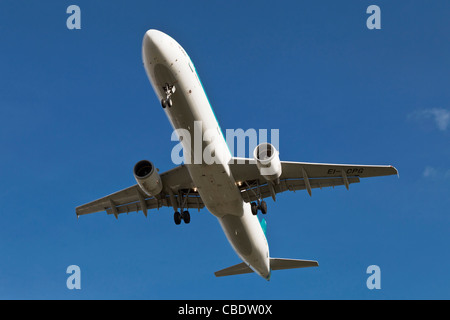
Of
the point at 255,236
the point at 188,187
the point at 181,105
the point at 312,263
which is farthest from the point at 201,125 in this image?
the point at 312,263

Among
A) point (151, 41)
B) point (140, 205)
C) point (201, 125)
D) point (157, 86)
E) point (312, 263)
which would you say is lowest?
point (312, 263)

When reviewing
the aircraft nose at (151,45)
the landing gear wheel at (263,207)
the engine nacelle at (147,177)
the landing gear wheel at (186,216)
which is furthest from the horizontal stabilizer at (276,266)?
the aircraft nose at (151,45)

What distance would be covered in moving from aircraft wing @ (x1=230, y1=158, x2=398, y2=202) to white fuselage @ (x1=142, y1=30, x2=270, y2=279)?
35.4 inches

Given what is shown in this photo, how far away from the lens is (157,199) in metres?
28.8

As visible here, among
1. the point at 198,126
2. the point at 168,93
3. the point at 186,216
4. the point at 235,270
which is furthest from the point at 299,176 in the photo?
the point at 235,270

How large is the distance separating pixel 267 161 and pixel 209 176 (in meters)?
2.82

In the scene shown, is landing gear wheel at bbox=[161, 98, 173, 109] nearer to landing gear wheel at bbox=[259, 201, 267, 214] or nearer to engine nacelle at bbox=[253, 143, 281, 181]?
engine nacelle at bbox=[253, 143, 281, 181]

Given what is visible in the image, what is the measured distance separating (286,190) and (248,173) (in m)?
2.74

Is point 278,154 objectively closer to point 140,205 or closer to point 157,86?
point 157,86

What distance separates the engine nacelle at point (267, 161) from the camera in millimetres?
24812

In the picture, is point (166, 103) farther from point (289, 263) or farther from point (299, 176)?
point (289, 263)

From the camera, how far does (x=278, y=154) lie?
25312 millimetres

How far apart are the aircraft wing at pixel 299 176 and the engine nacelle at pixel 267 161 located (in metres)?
0.96

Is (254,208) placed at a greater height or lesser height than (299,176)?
lesser
